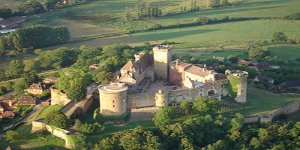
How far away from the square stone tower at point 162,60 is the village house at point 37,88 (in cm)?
2443

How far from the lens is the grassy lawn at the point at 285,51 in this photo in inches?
3979

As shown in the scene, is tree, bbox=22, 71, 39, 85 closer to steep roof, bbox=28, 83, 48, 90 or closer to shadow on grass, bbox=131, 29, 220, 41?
steep roof, bbox=28, 83, 48, 90

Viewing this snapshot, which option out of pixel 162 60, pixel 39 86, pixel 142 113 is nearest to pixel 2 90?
pixel 39 86

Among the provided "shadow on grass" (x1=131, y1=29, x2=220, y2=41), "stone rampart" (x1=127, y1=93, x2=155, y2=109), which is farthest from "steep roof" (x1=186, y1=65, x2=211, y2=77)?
"shadow on grass" (x1=131, y1=29, x2=220, y2=41)

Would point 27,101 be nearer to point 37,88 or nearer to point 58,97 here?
point 37,88

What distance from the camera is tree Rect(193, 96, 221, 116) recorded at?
5491 centimetres

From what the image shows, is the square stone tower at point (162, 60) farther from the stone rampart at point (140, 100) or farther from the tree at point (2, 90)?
the tree at point (2, 90)

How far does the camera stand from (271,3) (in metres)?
163

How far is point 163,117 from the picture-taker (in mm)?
52344

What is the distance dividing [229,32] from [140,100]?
264 feet

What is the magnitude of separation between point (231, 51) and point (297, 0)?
254 feet

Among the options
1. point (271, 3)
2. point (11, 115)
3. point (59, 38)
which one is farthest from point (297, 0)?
point (11, 115)

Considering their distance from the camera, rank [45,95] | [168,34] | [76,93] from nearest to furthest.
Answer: [76,93], [45,95], [168,34]

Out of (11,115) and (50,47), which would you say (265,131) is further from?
(50,47)
